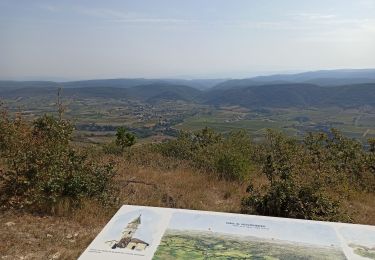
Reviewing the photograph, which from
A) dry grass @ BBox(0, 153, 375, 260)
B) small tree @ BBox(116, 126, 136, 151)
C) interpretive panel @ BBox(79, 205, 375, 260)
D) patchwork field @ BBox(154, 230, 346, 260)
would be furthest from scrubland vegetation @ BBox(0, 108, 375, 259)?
small tree @ BBox(116, 126, 136, 151)

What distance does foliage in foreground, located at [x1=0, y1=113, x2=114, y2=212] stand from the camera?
20.3ft

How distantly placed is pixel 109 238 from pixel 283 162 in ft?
14.9

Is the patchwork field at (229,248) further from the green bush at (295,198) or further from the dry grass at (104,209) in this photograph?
the green bush at (295,198)

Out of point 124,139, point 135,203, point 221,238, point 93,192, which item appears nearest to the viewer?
point 221,238

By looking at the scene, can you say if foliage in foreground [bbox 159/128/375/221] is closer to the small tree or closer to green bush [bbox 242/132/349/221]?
green bush [bbox 242/132/349/221]

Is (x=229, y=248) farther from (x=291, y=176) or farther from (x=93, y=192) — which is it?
(x=93, y=192)

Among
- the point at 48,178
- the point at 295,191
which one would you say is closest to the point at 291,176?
the point at 295,191

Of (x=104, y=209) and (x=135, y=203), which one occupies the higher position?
(x=104, y=209)

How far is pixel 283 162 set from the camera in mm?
7496

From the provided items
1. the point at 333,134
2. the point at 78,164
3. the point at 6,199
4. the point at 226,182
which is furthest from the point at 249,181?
the point at 333,134

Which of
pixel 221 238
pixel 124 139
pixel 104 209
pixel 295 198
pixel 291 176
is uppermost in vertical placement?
pixel 221 238

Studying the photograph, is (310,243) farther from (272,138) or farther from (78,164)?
(272,138)

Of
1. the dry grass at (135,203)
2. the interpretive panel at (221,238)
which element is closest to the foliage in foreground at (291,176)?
the dry grass at (135,203)

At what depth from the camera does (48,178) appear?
20.6 ft
